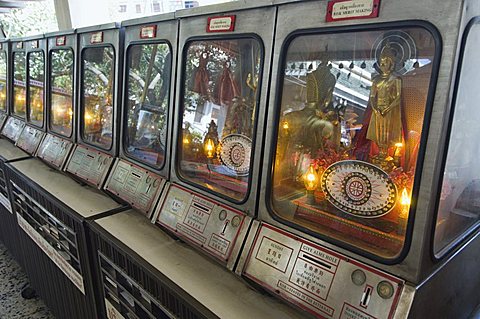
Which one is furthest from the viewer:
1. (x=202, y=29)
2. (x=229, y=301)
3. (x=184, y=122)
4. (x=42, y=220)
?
(x=42, y=220)

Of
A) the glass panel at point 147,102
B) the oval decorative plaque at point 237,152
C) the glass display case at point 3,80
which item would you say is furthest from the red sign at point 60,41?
the oval decorative plaque at point 237,152

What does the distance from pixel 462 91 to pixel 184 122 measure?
102cm

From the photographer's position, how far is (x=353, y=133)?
3.35 feet

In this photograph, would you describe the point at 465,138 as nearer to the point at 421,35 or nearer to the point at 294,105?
the point at 421,35

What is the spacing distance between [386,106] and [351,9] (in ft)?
0.89

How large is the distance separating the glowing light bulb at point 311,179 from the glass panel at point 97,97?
1.25 meters

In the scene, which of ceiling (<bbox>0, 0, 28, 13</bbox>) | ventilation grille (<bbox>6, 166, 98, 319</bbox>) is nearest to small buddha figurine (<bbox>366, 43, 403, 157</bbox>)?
ventilation grille (<bbox>6, 166, 98, 319</bbox>)

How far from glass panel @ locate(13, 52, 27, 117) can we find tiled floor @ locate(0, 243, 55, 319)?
1379mm

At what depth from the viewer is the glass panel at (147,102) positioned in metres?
1.67

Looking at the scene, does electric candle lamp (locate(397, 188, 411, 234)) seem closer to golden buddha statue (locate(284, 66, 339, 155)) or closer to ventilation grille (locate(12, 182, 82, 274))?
golden buddha statue (locate(284, 66, 339, 155))

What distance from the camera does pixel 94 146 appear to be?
2.06m

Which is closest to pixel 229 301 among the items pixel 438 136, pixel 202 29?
pixel 438 136

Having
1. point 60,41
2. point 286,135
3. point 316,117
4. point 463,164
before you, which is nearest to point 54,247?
point 60,41

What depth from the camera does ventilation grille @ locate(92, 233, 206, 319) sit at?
1110mm
